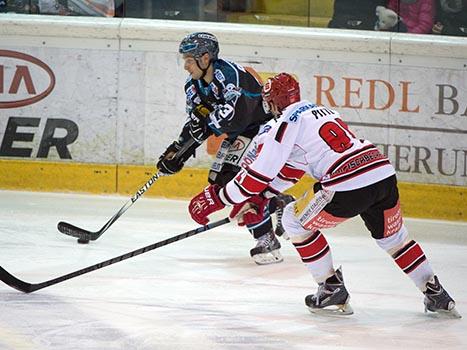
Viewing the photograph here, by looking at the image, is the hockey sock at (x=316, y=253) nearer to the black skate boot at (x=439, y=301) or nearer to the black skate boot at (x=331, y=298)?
the black skate boot at (x=331, y=298)

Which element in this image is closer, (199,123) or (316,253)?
(316,253)

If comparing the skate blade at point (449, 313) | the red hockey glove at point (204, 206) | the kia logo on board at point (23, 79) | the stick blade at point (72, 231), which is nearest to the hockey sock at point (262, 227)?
the red hockey glove at point (204, 206)

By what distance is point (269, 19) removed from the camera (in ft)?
24.8

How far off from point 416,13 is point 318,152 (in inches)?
115

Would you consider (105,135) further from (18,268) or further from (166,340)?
(166,340)

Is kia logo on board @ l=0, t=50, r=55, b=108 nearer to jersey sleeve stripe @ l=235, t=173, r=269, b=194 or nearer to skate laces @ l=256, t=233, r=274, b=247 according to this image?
skate laces @ l=256, t=233, r=274, b=247

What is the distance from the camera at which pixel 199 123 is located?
19.8 ft

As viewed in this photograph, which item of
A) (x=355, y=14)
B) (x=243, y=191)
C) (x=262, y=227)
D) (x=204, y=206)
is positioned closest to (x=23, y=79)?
(x=355, y=14)

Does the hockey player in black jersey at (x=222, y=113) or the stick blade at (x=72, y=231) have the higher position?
the hockey player in black jersey at (x=222, y=113)

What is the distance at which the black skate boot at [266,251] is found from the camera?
19.7 feet

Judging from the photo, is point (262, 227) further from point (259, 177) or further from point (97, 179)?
point (97, 179)

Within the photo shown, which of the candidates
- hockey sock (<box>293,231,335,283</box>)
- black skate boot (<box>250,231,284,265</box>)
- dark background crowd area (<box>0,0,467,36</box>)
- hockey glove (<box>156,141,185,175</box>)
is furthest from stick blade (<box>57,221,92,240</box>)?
hockey sock (<box>293,231,335,283</box>)

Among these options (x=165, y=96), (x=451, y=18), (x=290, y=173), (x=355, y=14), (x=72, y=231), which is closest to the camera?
(x=290, y=173)

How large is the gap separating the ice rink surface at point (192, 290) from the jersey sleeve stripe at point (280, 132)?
70cm
